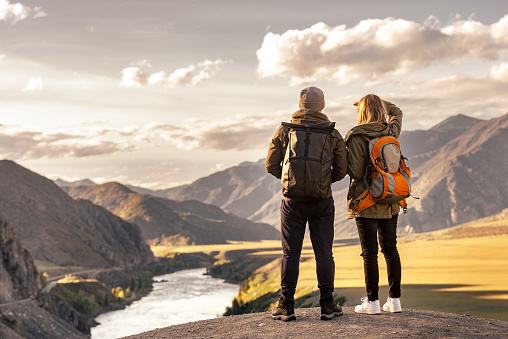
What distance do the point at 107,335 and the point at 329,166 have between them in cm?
10755

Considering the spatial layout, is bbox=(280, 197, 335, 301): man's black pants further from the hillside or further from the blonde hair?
the hillside

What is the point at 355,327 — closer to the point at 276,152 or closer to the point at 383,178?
the point at 383,178

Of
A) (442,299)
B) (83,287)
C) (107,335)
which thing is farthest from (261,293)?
(442,299)

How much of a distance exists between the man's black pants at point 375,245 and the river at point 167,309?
317 feet

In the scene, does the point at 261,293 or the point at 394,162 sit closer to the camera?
the point at 394,162

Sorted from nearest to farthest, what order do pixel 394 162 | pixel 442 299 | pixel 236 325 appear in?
1. pixel 394 162
2. pixel 236 325
3. pixel 442 299

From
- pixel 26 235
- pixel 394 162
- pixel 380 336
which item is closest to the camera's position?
pixel 380 336

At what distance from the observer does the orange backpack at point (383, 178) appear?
413 inches

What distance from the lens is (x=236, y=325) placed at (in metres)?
12.3

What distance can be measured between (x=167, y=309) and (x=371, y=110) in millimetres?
127809

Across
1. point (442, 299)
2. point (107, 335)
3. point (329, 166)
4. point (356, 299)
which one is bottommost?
point (107, 335)

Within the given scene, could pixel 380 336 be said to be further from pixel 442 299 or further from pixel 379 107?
pixel 442 299

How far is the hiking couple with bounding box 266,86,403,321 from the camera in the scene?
1046cm

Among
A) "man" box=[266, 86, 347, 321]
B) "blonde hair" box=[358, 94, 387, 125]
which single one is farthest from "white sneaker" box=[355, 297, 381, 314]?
"blonde hair" box=[358, 94, 387, 125]
